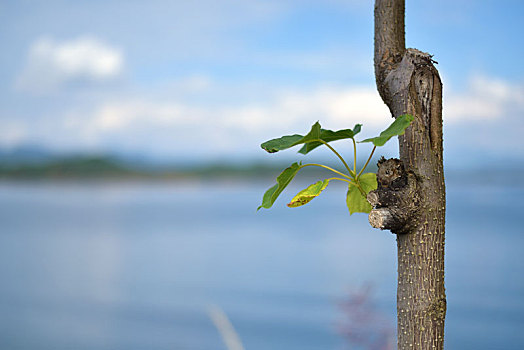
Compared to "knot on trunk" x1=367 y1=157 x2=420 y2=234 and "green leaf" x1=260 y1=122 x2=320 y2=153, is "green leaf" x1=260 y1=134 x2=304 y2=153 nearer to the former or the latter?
"green leaf" x1=260 y1=122 x2=320 y2=153

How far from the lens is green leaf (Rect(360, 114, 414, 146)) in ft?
2.05

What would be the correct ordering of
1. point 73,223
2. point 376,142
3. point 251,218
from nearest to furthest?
point 376,142, point 73,223, point 251,218

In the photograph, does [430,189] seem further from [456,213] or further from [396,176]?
[456,213]

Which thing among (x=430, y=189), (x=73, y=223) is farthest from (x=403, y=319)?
(x=73, y=223)

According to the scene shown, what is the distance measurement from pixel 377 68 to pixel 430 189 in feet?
0.71

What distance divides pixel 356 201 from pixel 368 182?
4cm

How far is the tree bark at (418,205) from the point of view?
0.72 meters

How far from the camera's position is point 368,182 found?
779mm

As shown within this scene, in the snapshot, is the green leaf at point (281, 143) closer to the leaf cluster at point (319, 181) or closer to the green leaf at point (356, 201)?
the leaf cluster at point (319, 181)

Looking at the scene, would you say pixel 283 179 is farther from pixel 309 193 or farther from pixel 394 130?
pixel 394 130

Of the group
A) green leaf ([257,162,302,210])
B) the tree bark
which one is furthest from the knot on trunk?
green leaf ([257,162,302,210])

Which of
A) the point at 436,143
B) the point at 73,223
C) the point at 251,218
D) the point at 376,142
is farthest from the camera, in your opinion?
the point at 251,218

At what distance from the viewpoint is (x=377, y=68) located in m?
0.82

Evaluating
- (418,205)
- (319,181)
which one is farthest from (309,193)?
(418,205)
